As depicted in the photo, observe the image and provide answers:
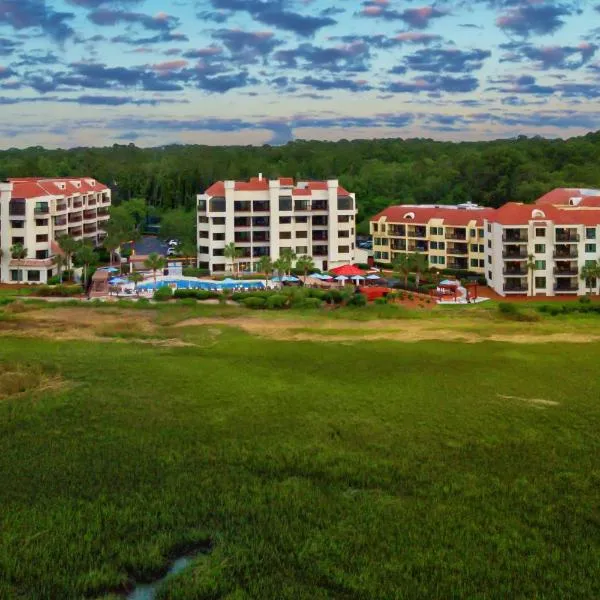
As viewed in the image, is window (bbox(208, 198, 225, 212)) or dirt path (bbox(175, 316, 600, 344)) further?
window (bbox(208, 198, 225, 212))

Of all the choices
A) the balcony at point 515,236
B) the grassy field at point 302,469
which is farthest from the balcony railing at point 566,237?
the grassy field at point 302,469

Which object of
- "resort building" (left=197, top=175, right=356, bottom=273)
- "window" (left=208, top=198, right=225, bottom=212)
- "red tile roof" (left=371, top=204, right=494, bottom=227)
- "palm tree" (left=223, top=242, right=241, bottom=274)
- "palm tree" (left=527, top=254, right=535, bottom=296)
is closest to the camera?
"palm tree" (left=527, top=254, right=535, bottom=296)

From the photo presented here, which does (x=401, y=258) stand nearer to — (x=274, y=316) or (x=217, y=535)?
(x=274, y=316)

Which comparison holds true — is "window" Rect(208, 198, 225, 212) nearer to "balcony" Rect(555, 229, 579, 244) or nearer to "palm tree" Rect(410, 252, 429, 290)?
"palm tree" Rect(410, 252, 429, 290)

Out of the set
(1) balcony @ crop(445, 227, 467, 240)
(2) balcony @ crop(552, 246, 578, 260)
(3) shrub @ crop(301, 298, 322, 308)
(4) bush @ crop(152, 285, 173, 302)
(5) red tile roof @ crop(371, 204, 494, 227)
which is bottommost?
(3) shrub @ crop(301, 298, 322, 308)

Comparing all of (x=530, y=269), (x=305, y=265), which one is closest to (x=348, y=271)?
(x=305, y=265)

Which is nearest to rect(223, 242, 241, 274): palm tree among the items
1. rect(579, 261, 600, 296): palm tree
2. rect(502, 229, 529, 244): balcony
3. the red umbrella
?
the red umbrella

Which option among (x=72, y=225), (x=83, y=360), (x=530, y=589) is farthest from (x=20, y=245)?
(x=530, y=589)
